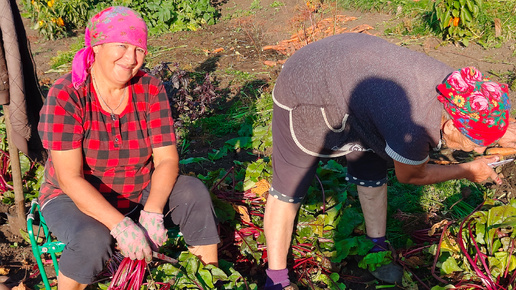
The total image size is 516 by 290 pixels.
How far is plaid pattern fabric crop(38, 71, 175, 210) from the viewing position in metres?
2.33

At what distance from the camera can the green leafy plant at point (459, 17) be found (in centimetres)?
538

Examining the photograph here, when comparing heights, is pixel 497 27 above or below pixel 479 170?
below

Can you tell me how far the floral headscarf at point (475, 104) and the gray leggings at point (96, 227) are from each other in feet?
4.10

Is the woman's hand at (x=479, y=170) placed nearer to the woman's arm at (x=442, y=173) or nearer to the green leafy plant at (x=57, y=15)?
the woman's arm at (x=442, y=173)

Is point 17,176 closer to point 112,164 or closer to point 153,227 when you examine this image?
point 112,164

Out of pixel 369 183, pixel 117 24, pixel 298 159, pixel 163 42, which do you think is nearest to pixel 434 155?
pixel 369 183

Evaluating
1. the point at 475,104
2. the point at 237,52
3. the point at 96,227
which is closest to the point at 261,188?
the point at 96,227

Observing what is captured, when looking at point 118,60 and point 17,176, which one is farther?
point 17,176

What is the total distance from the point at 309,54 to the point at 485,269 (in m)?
1.39

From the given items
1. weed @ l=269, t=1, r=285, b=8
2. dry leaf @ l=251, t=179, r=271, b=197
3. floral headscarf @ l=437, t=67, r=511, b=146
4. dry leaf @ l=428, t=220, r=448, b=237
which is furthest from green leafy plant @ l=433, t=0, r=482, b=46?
floral headscarf @ l=437, t=67, r=511, b=146

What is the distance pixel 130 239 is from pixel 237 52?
4.38 m

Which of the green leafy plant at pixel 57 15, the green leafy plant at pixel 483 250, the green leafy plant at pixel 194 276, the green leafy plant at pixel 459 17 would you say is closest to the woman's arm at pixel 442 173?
the green leafy plant at pixel 483 250

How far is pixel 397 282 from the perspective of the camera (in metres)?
2.83

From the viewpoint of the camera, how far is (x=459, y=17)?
5488mm
